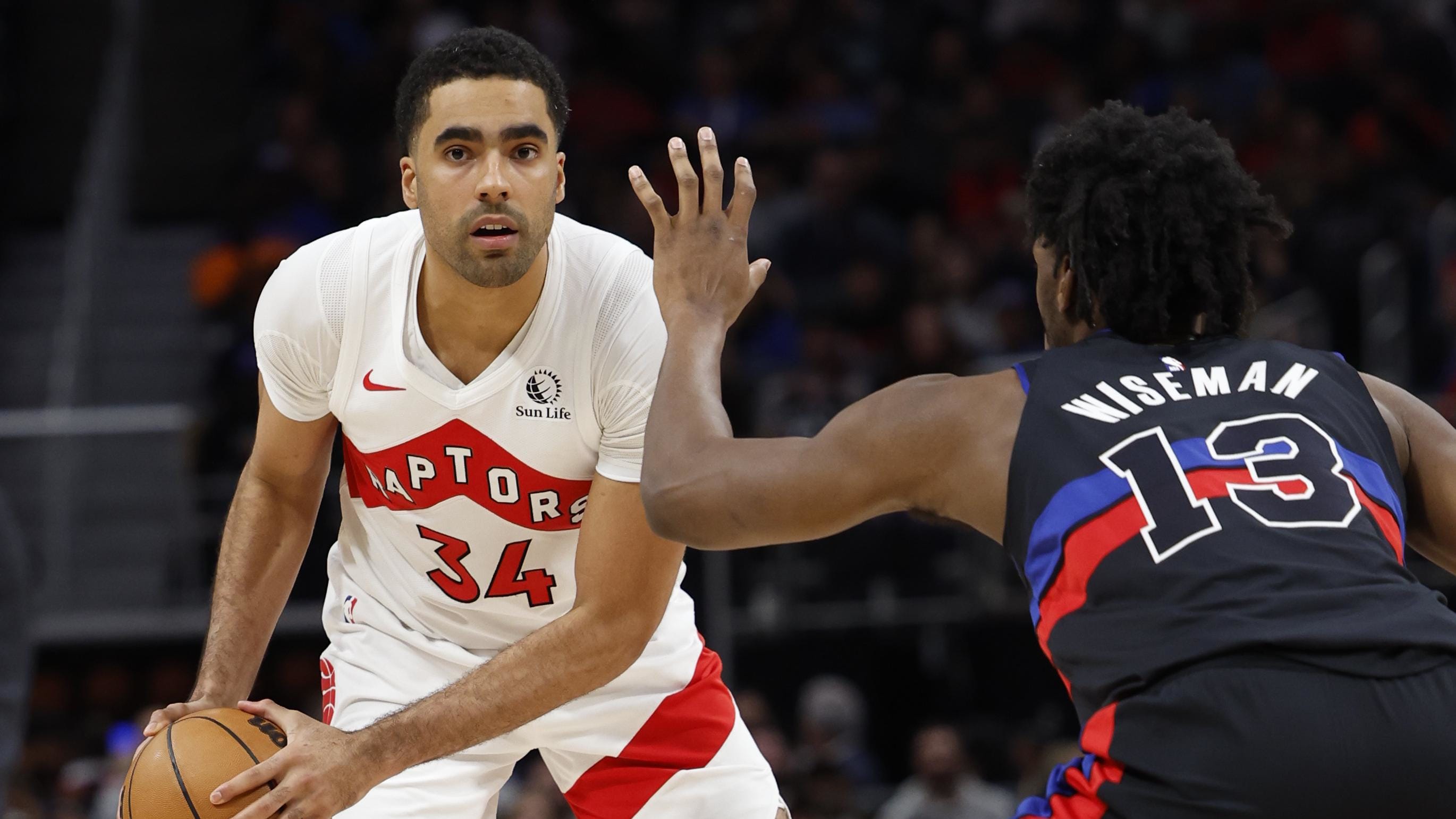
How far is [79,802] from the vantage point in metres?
8.86

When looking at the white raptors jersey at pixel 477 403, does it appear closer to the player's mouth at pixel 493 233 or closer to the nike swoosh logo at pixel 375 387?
the nike swoosh logo at pixel 375 387

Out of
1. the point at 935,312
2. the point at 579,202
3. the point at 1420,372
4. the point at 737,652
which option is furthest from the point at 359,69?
the point at 1420,372

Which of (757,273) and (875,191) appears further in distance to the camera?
(875,191)

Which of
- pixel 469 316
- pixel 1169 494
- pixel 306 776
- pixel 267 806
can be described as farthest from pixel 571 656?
pixel 1169 494

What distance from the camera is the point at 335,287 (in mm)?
4383

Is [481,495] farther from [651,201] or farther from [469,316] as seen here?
[651,201]

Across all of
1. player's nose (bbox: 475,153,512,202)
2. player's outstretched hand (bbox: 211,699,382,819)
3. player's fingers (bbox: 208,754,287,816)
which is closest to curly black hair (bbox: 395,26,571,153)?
player's nose (bbox: 475,153,512,202)

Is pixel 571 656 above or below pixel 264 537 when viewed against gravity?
below

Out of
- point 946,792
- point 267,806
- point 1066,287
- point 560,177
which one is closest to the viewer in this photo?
point 1066,287

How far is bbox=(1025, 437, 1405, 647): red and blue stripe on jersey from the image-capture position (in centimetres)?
280

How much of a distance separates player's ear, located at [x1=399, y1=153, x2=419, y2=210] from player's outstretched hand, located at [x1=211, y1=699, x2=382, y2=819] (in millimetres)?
1329

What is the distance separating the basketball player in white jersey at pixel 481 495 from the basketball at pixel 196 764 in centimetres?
9

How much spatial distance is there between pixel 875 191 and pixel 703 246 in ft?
29.8

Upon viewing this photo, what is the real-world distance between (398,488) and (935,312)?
21.7 ft
